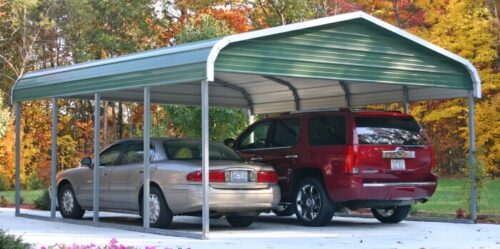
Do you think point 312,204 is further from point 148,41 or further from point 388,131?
point 148,41

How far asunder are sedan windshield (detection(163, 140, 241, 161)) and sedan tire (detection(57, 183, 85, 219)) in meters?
2.81

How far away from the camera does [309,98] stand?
1744 centimetres

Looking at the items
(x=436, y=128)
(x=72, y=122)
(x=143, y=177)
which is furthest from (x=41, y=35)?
(x=143, y=177)

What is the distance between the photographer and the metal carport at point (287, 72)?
11.8 metres

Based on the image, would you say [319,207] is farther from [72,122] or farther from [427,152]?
[72,122]

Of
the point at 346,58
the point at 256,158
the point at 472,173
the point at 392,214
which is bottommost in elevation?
the point at 392,214

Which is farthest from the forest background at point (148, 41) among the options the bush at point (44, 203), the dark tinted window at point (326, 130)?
the dark tinted window at point (326, 130)

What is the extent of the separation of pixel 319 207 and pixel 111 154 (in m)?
3.91

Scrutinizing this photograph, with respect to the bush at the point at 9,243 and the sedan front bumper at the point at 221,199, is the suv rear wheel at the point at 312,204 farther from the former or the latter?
the bush at the point at 9,243

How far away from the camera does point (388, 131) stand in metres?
13.1

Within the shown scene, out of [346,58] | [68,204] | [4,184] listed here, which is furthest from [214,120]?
[4,184]

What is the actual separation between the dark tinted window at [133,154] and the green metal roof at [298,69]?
1.00 m

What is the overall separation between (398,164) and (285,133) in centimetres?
218

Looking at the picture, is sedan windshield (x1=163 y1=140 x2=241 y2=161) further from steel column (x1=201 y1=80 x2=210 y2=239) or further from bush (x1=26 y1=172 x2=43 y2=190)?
bush (x1=26 y1=172 x2=43 y2=190)
